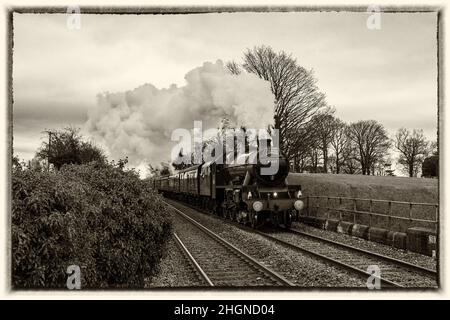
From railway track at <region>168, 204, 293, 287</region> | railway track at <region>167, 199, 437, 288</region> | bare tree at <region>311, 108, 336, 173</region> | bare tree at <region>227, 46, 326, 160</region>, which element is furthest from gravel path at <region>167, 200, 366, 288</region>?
bare tree at <region>311, 108, 336, 173</region>

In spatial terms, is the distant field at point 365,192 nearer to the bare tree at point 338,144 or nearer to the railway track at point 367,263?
the bare tree at point 338,144

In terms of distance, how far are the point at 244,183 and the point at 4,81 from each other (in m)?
12.0

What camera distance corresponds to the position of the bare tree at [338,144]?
24.6 metres

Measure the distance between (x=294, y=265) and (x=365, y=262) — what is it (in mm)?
1804

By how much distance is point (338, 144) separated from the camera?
1164 inches

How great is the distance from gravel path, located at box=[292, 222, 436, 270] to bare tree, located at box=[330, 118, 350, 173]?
9.00 meters

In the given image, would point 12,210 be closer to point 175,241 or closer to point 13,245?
point 13,245

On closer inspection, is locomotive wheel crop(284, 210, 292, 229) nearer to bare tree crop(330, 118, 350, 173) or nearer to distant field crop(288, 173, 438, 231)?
distant field crop(288, 173, 438, 231)

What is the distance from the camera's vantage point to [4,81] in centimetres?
423

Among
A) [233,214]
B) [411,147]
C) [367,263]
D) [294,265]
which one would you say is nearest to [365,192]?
[233,214]

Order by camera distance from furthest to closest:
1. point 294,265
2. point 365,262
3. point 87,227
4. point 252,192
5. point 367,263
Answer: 1. point 252,192
2. point 365,262
3. point 367,263
4. point 294,265
5. point 87,227

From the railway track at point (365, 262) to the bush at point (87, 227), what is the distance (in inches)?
145

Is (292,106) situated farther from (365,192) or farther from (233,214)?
(365,192)

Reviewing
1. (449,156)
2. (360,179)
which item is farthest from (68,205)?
(360,179)
